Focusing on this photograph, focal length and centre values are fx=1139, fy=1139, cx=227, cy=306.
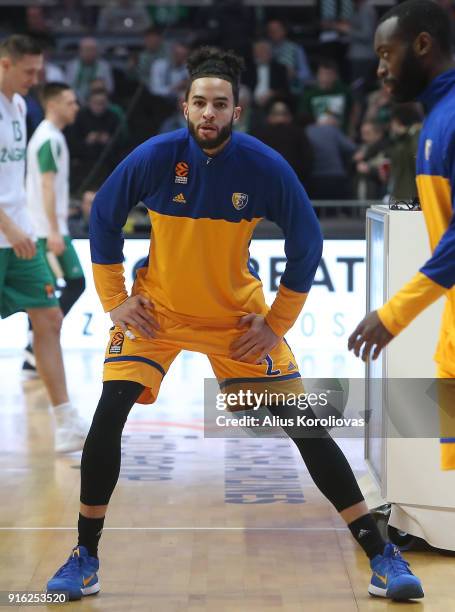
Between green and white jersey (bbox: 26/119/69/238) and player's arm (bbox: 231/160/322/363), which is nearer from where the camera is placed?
player's arm (bbox: 231/160/322/363)

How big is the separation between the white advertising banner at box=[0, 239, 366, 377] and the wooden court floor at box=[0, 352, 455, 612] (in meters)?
2.66

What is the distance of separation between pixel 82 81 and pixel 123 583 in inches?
425

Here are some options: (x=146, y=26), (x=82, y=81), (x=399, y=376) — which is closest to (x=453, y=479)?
(x=399, y=376)

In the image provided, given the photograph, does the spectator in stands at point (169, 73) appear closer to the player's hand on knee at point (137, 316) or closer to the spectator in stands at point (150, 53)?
the spectator in stands at point (150, 53)

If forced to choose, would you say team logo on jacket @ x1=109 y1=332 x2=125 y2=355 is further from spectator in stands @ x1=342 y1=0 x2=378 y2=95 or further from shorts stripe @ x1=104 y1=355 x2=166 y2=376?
spectator in stands @ x1=342 y1=0 x2=378 y2=95

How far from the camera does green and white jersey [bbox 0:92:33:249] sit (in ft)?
19.9

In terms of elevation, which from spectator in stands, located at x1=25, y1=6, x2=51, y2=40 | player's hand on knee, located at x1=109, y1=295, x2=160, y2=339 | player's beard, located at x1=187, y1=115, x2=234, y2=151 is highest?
spectator in stands, located at x1=25, y1=6, x2=51, y2=40

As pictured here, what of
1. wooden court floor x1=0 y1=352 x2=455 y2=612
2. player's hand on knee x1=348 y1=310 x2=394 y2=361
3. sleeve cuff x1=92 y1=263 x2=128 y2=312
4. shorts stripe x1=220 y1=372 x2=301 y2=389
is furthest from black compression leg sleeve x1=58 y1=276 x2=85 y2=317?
player's hand on knee x1=348 y1=310 x2=394 y2=361

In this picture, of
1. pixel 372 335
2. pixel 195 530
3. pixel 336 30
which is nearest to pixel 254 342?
pixel 372 335

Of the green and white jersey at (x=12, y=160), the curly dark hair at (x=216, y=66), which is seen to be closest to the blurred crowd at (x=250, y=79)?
the green and white jersey at (x=12, y=160)

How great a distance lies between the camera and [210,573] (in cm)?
418

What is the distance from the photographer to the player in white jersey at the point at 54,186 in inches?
312

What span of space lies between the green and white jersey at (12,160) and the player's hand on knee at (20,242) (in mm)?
222

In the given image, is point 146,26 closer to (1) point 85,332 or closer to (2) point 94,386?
(1) point 85,332
